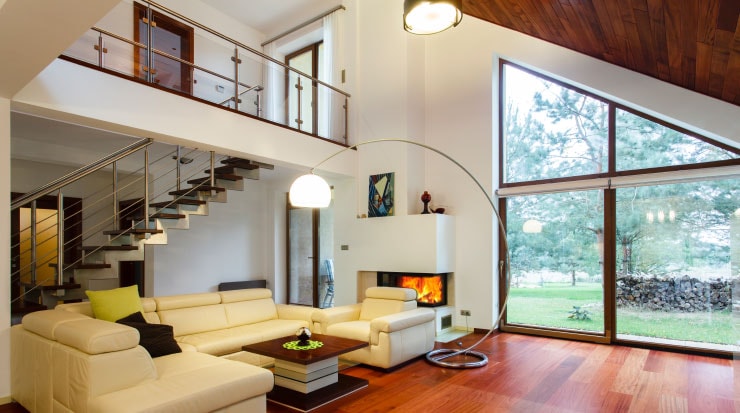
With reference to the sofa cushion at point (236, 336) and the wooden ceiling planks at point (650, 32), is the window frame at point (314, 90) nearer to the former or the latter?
the sofa cushion at point (236, 336)

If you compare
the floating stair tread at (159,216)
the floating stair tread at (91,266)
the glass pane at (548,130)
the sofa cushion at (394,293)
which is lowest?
the sofa cushion at (394,293)

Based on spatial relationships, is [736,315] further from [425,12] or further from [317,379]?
[425,12]

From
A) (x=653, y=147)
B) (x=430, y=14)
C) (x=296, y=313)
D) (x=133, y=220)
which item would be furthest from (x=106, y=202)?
(x=653, y=147)

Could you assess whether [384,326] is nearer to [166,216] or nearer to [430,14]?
[430,14]

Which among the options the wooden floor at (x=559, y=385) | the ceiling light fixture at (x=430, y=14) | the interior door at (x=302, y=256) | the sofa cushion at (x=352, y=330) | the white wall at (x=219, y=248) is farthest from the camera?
the interior door at (x=302, y=256)

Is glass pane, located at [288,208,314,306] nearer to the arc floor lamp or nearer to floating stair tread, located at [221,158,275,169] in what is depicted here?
floating stair tread, located at [221,158,275,169]

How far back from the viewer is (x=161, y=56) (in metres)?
4.99

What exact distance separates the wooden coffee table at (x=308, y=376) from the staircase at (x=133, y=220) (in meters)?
2.43

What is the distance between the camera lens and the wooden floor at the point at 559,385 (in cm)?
364

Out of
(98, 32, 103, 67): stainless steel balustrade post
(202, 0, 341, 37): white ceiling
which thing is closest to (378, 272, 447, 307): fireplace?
(98, 32, 103, 67): stainless steel balustrade post

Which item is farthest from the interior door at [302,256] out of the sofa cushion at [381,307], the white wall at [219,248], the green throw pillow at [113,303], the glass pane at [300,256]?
the green throw pillow at [113,303]

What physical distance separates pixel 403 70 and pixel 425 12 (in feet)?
14.3

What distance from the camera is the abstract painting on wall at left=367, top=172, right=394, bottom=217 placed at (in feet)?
22.6

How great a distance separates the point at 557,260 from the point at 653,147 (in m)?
1.90
